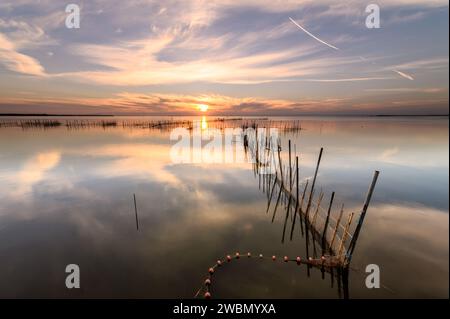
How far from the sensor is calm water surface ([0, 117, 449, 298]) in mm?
9289

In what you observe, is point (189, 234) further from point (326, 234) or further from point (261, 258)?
point (326, 234)

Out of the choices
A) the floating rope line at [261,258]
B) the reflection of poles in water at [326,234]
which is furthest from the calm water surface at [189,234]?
the reflection of poles in water at [326,234]

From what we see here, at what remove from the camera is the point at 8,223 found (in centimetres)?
1346

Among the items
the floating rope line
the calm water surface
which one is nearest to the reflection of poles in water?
the floating rope line

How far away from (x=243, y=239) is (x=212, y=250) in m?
1.69

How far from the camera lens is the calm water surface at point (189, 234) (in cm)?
929

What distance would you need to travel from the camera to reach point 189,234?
1261cm

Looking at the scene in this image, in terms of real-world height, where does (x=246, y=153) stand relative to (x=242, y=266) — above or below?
above

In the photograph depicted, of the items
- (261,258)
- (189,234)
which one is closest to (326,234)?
(261,258)

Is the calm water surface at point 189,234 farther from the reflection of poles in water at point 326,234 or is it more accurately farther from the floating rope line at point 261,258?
the reflection of poles in water at point 326,234

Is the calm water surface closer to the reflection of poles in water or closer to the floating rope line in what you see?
the floating rope line
